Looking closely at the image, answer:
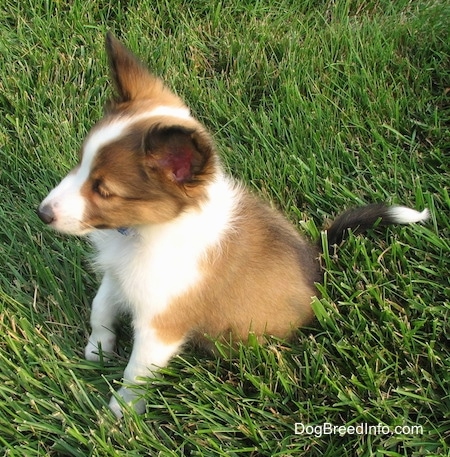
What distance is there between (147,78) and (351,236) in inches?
55.6

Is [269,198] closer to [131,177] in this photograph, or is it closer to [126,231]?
[126,231]

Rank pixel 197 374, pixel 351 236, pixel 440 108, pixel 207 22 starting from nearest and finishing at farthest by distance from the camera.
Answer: pixel 197 374, pixel 351 236, pixel 440 108, pixel 207 22

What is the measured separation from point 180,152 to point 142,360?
1114mm

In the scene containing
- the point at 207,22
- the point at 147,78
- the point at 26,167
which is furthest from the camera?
the point at 207,22

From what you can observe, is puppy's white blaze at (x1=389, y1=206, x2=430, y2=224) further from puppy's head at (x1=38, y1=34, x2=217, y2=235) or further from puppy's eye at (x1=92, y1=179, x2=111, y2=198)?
puppy's eye at (x1=92, y1=179, x2=111, y2=198)

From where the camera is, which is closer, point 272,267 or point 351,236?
point 272,267

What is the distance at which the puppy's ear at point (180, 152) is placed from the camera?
7.20 feet

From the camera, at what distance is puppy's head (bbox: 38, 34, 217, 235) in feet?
7.70

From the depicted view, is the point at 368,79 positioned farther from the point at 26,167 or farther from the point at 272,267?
the point at 26,167

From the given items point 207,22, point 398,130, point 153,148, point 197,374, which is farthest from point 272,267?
point 207,22

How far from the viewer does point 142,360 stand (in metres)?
2.88

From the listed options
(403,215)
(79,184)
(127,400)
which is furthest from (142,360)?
(403,215)

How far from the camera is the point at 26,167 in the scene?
13.1 ft

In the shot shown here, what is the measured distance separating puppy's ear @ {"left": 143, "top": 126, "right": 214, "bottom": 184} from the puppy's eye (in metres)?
0.22
